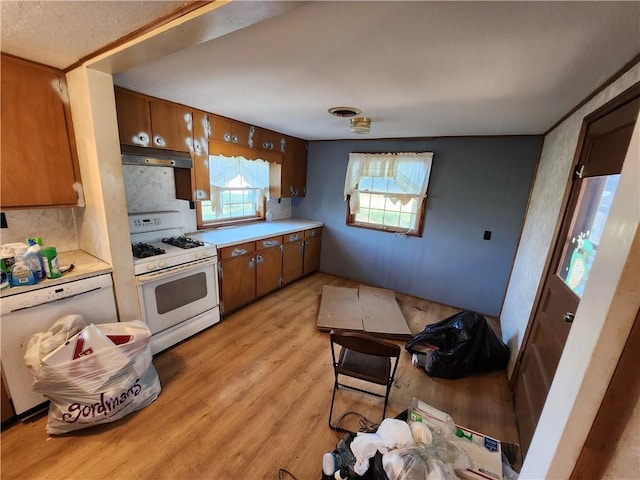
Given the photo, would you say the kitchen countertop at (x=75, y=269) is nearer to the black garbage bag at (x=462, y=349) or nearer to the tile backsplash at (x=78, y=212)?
the tile backsplash at (x=78, y=212)

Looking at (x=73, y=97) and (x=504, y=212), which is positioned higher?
(x=73, y=97)

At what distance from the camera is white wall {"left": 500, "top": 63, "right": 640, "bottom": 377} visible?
5.60 feet

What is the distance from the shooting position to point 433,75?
4.72 feet

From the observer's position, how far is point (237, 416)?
1.74 m

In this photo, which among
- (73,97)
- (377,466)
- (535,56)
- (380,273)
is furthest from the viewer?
(380,273)

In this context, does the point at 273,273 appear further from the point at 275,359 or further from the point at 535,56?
the point at 535,56

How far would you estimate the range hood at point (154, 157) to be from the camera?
203 cm

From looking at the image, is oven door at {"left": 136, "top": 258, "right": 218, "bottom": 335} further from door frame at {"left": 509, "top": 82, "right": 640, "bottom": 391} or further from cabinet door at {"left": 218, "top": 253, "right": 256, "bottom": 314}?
door frame at {"left": 509, "top": 82, "right": 640, "bottom": 391}

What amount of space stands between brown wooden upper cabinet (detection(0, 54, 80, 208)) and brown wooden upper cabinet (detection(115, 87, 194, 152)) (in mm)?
375

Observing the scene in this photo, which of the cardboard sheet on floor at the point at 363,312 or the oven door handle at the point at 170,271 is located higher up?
the oven door handle at the point at 170,271

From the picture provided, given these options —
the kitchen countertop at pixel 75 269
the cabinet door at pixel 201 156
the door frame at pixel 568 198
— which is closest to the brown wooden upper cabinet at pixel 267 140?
the cabinet door at pixel 201 156

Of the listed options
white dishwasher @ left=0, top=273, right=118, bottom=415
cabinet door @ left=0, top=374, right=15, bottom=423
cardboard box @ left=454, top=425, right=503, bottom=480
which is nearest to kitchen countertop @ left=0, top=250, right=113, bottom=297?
white dishwasher @ left=0, top=273, right=118, bottom=415

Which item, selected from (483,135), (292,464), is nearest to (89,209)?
(292,464)

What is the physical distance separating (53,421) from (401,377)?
7.71ft
